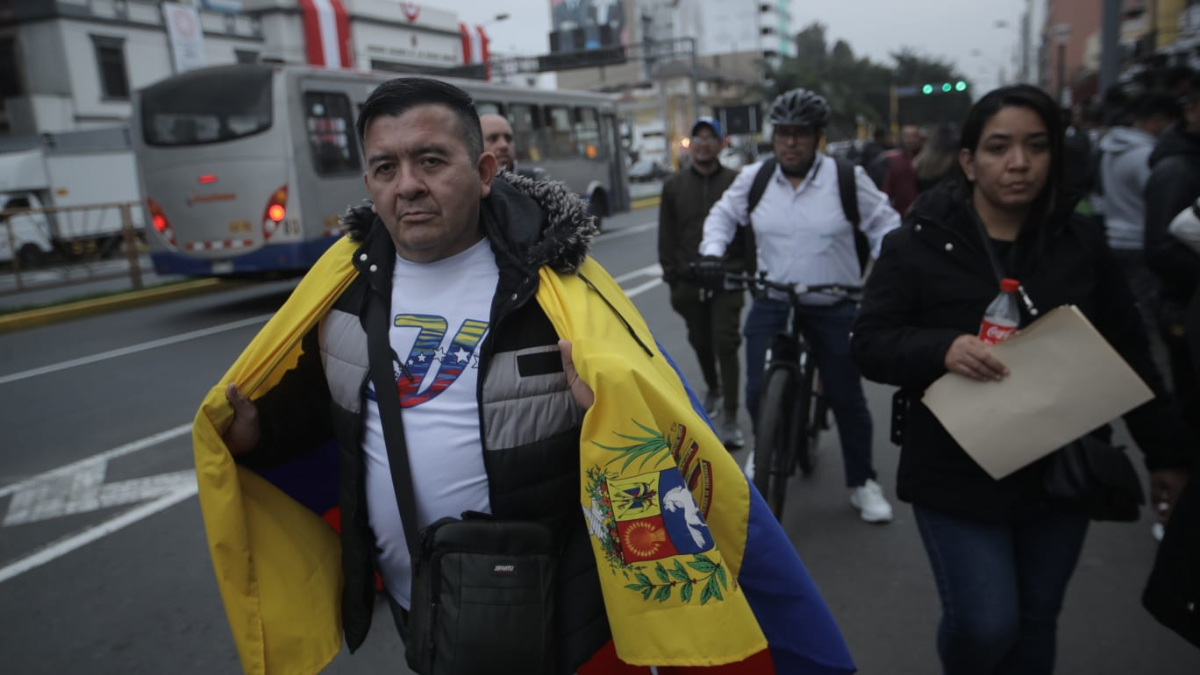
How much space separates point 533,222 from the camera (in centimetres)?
188

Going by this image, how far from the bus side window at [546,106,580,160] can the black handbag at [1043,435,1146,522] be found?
53.2 ft

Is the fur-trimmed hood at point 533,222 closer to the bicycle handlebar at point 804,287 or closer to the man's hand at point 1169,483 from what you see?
the man's hand at point 1169,483

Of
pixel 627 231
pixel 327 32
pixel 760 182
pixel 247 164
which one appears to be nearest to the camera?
pixel 760 182

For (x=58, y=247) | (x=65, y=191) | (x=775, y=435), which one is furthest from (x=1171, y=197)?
(x=65, y=191)

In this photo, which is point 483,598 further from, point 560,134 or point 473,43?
point 473,43

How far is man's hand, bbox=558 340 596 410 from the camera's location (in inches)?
64.2

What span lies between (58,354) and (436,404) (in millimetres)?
9293

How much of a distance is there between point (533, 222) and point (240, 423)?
2.45 feet

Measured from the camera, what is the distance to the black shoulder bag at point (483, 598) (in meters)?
1.64

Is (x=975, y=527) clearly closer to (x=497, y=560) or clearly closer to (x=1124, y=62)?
(x=497, y=560)

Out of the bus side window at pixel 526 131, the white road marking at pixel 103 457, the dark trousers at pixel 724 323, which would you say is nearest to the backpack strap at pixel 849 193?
the dark trousers at pixel 724 323

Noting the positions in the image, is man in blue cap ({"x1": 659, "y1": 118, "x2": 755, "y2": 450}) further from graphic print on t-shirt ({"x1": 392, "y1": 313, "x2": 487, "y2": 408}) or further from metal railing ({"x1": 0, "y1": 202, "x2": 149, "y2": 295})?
metal railing ({"x1": 0, "y1": 202, "x2": 149, "y2": 295})

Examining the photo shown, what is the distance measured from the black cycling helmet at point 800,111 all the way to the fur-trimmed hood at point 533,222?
234 centimetres

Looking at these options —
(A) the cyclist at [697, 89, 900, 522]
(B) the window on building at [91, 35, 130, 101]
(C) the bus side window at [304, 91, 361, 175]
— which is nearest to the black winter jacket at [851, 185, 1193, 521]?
(A) the cyclist at [697, 89, 900, 522]
